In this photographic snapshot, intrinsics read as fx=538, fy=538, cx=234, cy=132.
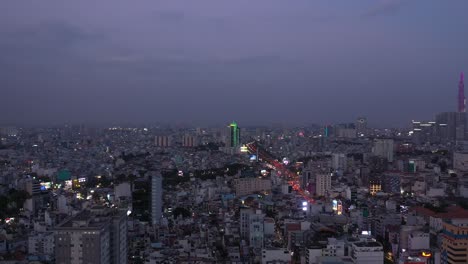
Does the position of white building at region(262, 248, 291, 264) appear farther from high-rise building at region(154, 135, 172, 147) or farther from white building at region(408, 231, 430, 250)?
high-rise building at region(154, 135, 172, 147)

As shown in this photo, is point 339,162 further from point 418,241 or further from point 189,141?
point 418,241

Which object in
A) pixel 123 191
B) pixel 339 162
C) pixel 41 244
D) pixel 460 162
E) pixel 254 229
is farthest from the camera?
pixel 339 162

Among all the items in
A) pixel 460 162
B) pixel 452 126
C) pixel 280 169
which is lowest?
pixel 280 169

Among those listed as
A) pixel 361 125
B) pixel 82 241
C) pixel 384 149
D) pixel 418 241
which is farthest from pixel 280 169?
pixel 361 125

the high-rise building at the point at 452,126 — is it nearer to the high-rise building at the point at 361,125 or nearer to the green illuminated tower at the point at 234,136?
the high-rise building at the point at 361,125

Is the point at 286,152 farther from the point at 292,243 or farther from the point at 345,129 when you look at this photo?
the point at 292,243

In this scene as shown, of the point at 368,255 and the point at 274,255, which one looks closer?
the point at 368,255

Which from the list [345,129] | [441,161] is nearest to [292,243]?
[441,161]
